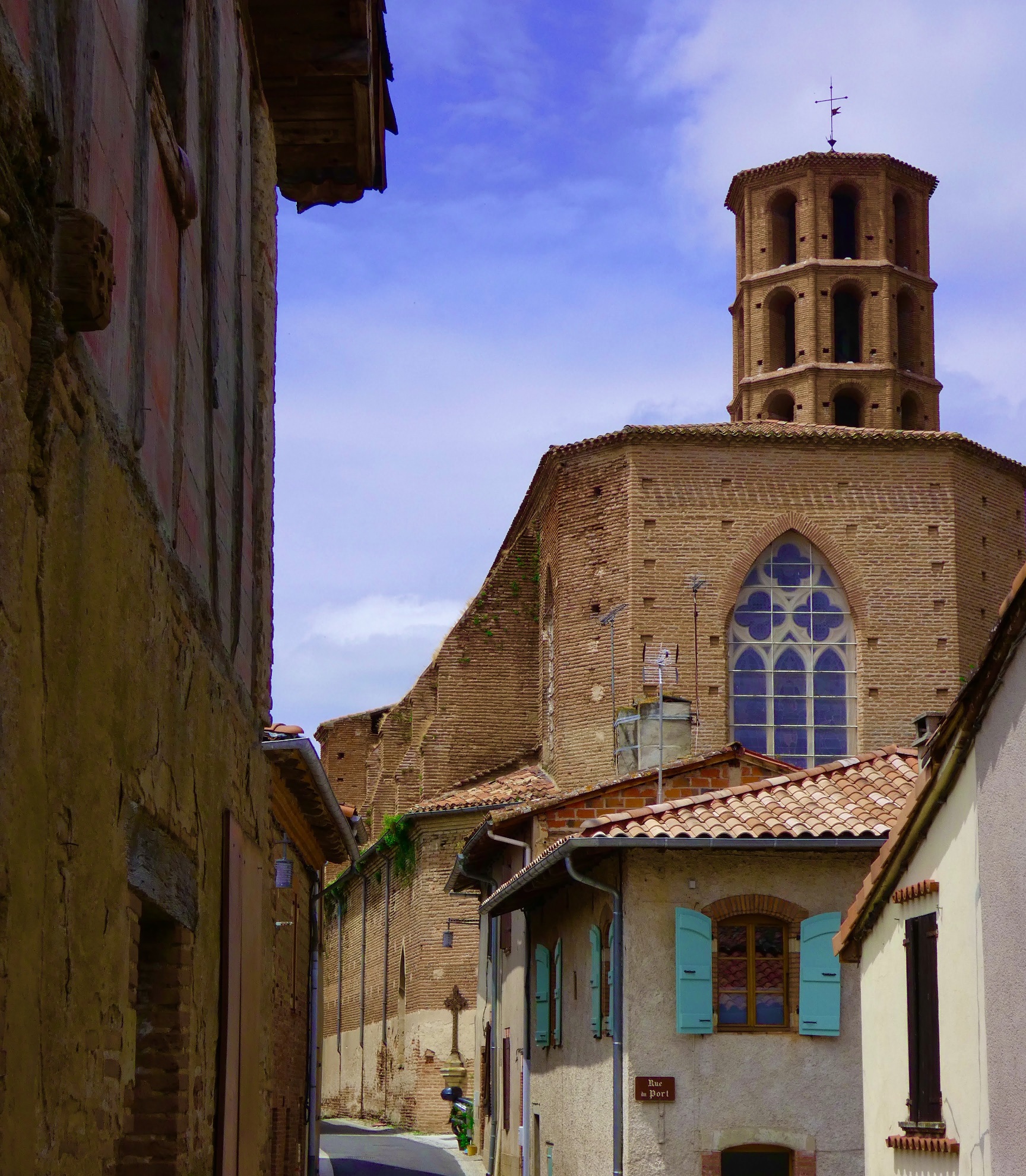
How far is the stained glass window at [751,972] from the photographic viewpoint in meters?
17.3

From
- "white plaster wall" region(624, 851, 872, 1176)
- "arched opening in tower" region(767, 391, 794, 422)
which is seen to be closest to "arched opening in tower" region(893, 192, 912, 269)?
"arched opening in tower" region(767, 391, 794, 422)

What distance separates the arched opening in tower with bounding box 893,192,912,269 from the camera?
147 feet

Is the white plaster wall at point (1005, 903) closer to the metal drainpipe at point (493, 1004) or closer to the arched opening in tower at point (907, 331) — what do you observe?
the metal drainpipe at point (493, 1004)

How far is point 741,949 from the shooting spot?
17.6 m

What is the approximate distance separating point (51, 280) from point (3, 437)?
603 mm

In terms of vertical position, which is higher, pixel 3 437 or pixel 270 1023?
pixel 3 437

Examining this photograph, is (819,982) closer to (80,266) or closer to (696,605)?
(80,266)

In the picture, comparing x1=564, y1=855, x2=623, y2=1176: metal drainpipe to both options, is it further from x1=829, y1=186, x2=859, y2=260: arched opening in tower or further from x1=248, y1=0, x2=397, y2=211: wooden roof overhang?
x1=829, y1=186, x2=859, y2=260: arched opening in tower

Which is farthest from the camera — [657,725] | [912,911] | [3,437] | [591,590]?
[591,590]

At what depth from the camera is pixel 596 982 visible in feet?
60.5

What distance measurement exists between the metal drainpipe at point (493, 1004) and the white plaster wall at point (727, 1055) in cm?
1018

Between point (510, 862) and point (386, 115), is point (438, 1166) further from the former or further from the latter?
point (386, 115)

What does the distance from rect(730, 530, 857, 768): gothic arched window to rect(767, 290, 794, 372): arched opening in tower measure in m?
10.7

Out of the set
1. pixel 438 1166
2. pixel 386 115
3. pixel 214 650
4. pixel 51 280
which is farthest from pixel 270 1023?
pixel 438 1166
